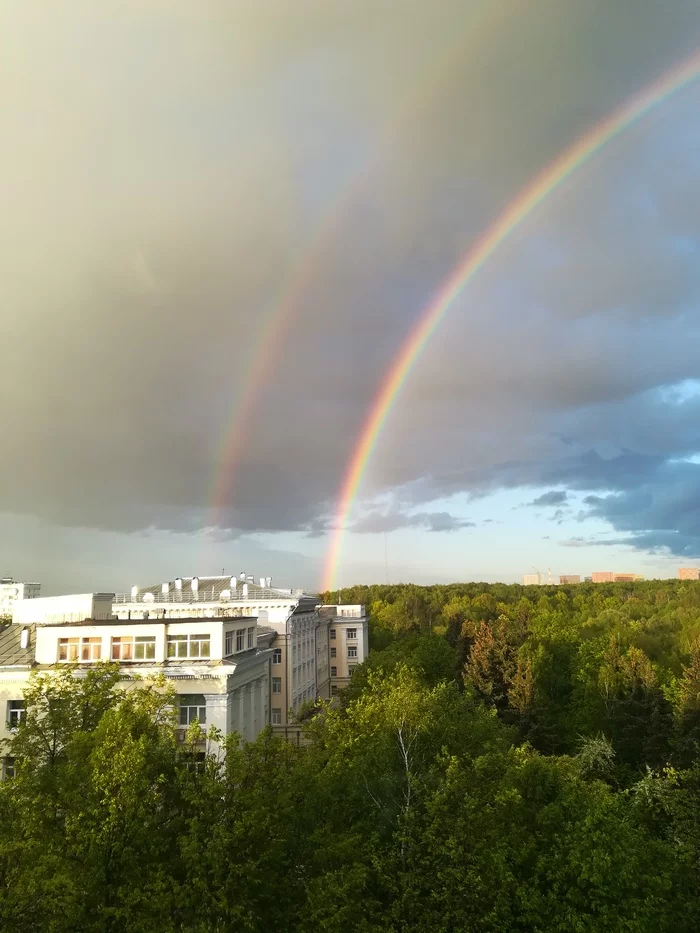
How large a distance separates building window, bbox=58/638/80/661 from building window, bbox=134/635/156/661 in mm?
2964

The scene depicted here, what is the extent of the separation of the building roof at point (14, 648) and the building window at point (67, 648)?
Answer: 1508mm

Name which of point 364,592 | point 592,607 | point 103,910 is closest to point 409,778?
point 103,910

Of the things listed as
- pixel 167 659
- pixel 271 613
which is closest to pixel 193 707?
pixel 167 659

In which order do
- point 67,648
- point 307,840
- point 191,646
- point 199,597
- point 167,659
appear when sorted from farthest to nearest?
point 199,597 < point 67,648 < point 191,646 < point 167,659 < point 307,840

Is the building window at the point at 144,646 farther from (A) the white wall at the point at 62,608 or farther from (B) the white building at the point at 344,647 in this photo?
(B) the white building at the point at 344,647

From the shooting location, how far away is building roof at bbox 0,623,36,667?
109ft

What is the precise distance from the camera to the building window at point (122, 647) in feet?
105

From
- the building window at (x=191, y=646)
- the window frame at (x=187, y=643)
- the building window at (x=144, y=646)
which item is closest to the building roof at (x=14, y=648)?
the building window at (x=144, y=646)

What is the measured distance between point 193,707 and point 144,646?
3945 millimetres

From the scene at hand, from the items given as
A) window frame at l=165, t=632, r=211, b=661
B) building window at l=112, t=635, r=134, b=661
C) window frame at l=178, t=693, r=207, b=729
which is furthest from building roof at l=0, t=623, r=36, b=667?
window frame at l=178, t=693, r=207, b=729

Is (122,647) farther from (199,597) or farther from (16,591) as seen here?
(16,591)

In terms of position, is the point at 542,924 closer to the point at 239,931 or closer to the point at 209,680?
the point at 239,931

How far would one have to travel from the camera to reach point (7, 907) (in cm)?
1315

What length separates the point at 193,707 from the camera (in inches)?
1211
